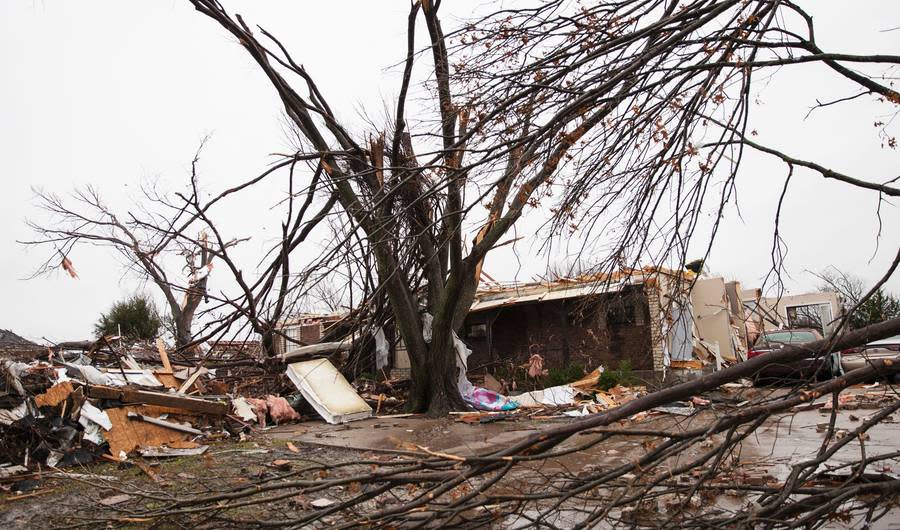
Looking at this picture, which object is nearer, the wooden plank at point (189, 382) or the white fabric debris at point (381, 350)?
the wooden plank at point (189, 382)

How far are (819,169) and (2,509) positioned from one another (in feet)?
23.2

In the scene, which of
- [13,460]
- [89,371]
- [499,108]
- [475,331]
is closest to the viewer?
[499,108]

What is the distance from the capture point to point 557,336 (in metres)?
19.2

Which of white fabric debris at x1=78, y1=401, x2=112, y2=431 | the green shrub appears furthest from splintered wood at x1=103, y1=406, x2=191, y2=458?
the green shrub

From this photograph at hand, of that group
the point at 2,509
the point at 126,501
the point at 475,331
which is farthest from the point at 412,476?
the point at 475,331

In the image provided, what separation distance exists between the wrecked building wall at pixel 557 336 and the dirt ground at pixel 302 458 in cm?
653

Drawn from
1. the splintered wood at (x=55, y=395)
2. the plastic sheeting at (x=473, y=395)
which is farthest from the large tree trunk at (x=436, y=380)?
the splintered wood at (x=55, y=395)

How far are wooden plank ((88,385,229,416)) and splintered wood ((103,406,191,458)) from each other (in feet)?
0.48

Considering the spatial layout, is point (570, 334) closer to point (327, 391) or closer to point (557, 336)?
point (557, 336)

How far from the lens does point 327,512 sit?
10.8ft

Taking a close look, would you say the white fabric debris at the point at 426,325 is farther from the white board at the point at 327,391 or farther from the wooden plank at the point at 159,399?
the wooden plank at the point at 159,399

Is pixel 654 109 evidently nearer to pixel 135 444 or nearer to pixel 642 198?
pixel 642 198

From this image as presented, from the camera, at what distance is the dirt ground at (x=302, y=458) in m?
4.86

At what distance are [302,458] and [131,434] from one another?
3.45 metres
